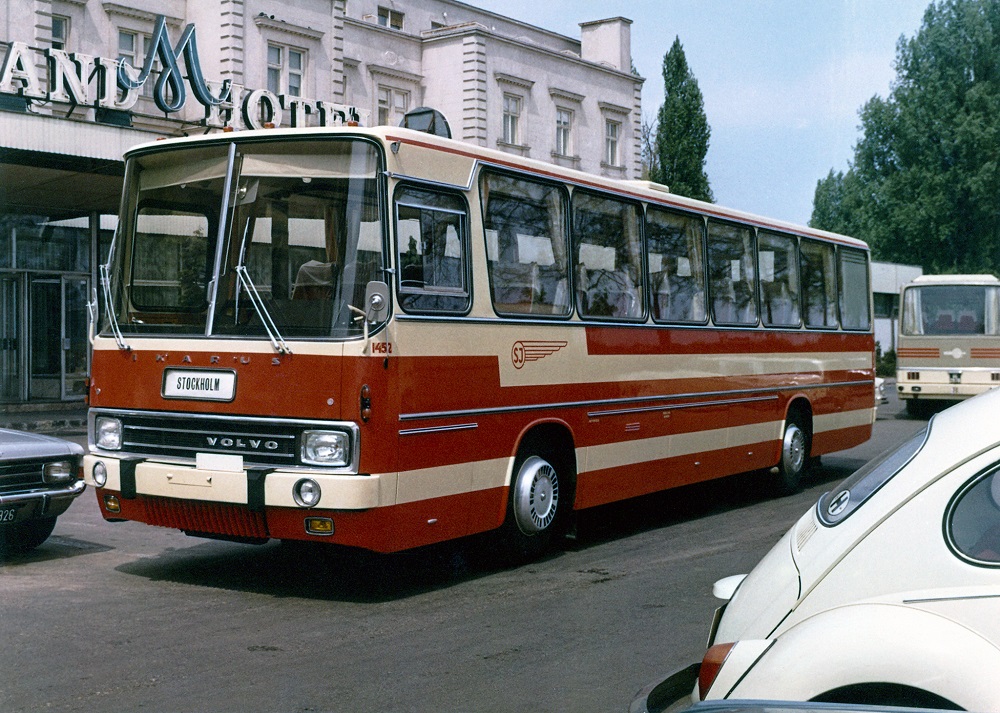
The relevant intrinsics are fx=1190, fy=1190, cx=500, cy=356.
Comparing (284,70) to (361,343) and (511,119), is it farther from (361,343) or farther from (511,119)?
(361,343)

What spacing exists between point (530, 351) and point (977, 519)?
19.0 feet

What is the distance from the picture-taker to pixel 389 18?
4766 centimetres

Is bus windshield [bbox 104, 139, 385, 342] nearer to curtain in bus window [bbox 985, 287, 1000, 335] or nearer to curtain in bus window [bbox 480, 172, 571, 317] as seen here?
curtain in bus window [bbox 480, 172, 571, 317]

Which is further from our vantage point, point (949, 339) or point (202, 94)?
point (949, 339)

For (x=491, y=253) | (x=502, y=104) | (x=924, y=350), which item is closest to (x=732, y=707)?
(x=491, y=253)

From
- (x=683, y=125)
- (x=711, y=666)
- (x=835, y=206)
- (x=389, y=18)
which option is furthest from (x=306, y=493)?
(x=835, y=206)

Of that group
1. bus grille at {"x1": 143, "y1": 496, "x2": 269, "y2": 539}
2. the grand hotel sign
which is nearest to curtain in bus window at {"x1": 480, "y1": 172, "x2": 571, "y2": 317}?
bus grille at {"x1": 143, "y1": 496, "x2": 269, "y2": 539}

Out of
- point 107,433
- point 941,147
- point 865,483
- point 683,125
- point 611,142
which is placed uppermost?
point 941,147

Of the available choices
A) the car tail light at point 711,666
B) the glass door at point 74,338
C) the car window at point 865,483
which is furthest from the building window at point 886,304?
the car tail light at point 711,666

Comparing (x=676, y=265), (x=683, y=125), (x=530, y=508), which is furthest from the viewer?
(x=683, y=125)

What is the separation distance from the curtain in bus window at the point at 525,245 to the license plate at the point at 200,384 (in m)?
1.98

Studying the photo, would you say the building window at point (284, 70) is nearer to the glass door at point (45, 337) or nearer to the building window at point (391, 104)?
the building window at point (391, 104)

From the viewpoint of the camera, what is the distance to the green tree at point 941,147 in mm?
50094

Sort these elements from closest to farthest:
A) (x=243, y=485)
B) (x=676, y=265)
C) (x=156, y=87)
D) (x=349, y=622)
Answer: (x=349, y=622) < (x=243, y=485) < (x=676, y=265) < (x=156, y=87)
